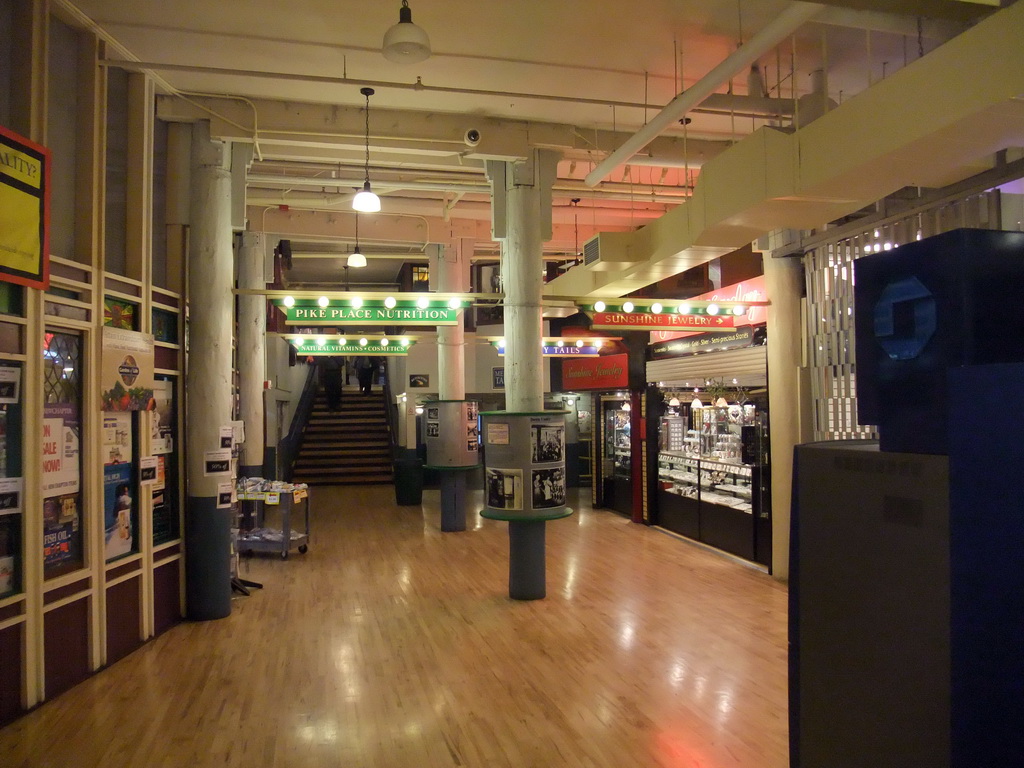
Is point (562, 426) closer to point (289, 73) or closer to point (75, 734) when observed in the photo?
point (289, 73)

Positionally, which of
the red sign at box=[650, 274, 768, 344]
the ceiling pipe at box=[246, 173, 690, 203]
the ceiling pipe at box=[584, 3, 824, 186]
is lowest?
the red sign at box=[650, 274, 768, 344]

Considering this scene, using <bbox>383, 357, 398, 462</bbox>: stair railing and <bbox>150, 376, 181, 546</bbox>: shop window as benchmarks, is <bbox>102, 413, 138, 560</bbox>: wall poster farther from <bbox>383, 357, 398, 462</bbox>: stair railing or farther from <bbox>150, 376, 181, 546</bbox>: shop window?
<bbox>383, 357, 398, 462</bbox>: stair railing

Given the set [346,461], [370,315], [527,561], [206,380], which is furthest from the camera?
[346,461]

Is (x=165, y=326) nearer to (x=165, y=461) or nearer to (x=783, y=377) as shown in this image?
(x=165, y=461)

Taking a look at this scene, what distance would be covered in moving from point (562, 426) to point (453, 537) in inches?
161

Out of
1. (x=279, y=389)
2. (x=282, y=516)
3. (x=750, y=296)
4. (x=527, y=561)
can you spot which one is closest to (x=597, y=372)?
Answer: (x=750, y=296)

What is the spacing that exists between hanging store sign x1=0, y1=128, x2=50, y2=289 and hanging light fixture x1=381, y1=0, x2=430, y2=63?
87.8 inches

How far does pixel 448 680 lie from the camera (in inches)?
196

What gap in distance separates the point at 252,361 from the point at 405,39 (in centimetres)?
782

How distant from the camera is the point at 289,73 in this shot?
6.16 m

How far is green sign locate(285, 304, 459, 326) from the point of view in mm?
7715

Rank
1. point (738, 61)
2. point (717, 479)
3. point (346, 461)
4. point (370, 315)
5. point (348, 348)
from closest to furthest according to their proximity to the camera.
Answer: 1. point (738, 61)
2. point (370, 315)
3. point (717, 479)
4. point (348, 348)
5. point (346, 461)

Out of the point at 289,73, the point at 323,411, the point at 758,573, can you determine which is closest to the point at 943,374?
the point at 289,73

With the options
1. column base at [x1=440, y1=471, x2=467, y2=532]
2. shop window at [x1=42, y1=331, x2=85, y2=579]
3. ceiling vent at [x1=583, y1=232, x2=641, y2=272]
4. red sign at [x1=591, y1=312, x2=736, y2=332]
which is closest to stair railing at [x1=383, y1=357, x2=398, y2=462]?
column base at [x1=440, y1=471, x2=467, y2=532]
